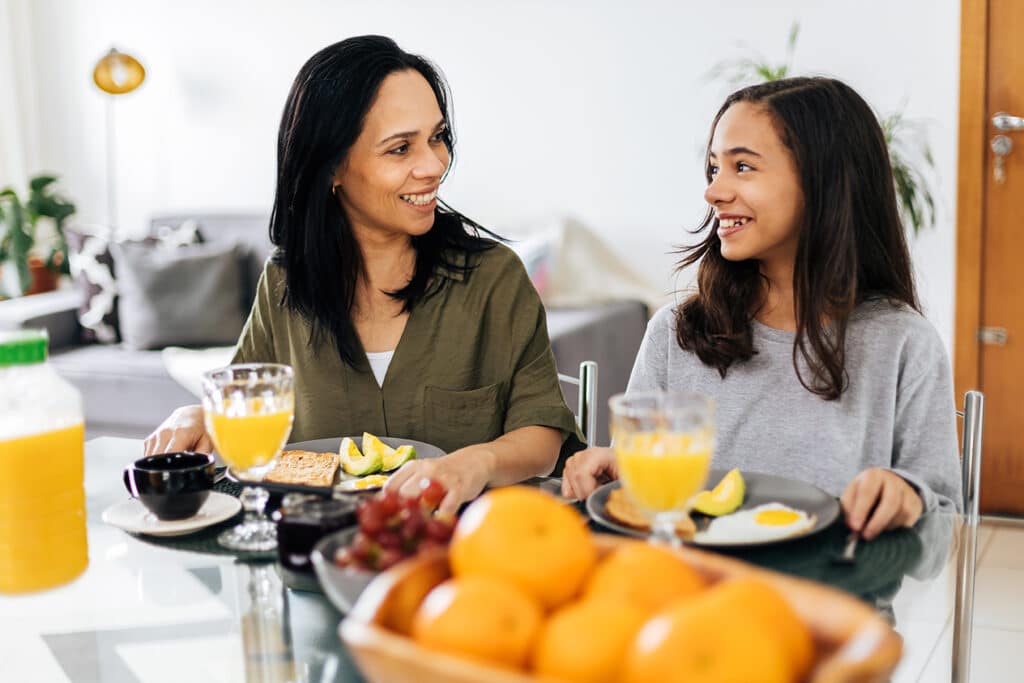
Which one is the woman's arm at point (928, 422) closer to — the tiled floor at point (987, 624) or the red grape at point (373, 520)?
the tiled floor at point (987, 624)

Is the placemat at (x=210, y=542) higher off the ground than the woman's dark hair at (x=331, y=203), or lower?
lower

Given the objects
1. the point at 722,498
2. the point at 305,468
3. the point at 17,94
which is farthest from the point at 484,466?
the point at 17,94

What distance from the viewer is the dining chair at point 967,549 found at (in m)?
1.32

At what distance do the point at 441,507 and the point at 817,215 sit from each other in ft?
2.38

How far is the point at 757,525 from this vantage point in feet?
3.93

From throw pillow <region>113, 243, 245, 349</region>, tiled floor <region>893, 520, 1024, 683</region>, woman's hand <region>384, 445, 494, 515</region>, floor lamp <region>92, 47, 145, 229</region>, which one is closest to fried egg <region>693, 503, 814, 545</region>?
tiled floor <region>893, 520, 1024, 683</region>

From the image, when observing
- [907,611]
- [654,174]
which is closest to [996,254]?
[654,174]

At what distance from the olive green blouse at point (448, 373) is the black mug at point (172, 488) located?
46 cm

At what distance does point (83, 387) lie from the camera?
151 inches

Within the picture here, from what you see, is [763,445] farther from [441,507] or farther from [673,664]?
[673,664]

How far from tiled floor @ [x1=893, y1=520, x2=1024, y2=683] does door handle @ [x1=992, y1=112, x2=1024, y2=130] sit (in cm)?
120

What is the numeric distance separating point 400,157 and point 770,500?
80 cm

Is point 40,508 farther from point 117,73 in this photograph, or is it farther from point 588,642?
point 117,73

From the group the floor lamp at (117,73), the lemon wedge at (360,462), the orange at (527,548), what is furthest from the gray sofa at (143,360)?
the orange at (527,548)
